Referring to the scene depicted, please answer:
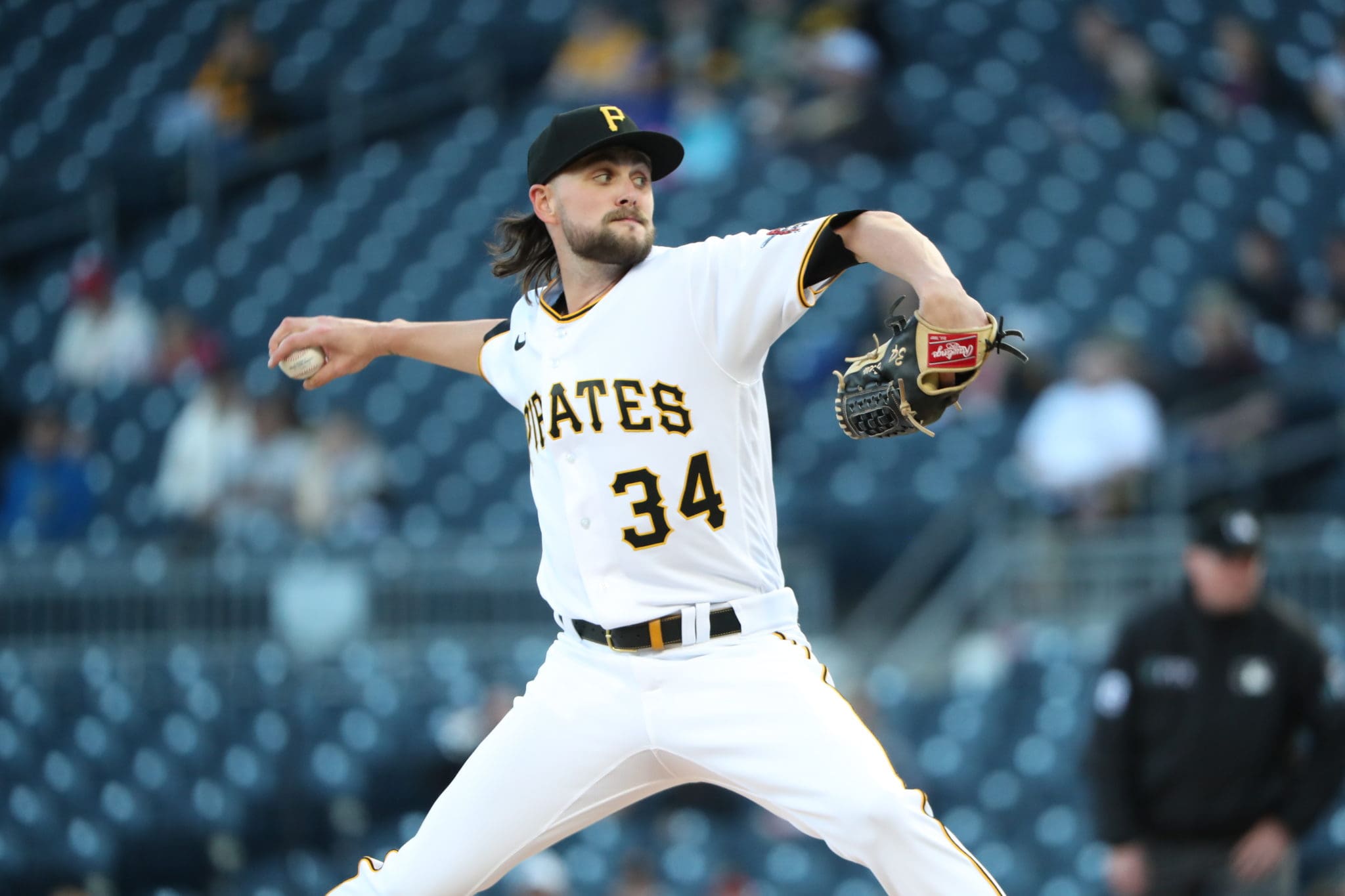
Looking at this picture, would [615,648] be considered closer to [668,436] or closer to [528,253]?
[668,436]

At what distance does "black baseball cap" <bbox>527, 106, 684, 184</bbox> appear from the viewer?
134 inches

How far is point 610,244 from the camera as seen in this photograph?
3453 millimetres

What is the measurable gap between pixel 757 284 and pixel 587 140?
0.46 m

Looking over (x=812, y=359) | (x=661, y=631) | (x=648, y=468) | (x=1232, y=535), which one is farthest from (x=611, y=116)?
(x=812, y=359)

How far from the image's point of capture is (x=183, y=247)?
1248 cm

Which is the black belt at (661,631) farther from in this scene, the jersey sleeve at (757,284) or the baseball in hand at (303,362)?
the baseball in hand at (303,362)

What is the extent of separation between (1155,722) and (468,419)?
20.0ft

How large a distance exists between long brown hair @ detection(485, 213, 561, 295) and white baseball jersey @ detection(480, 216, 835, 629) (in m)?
0.47

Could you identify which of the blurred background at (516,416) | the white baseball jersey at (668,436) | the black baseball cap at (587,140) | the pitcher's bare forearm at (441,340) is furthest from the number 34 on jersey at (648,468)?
the blurred background at (516,416)

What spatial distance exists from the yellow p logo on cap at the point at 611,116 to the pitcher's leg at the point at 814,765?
1027 mm

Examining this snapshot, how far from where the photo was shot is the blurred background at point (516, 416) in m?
7.39

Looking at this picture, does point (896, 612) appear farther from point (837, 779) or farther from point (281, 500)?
point (837, 779)

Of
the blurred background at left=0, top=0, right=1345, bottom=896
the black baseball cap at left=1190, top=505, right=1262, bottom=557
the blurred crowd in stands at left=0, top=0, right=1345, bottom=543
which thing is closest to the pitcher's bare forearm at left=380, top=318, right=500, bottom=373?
the black baseball cap at left=1190, top=505, right=1262, bottom=557

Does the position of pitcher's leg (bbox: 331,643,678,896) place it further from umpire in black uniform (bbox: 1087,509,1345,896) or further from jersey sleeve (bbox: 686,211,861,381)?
umpire in black uniform (bbox: 1087,509,1345,896)
